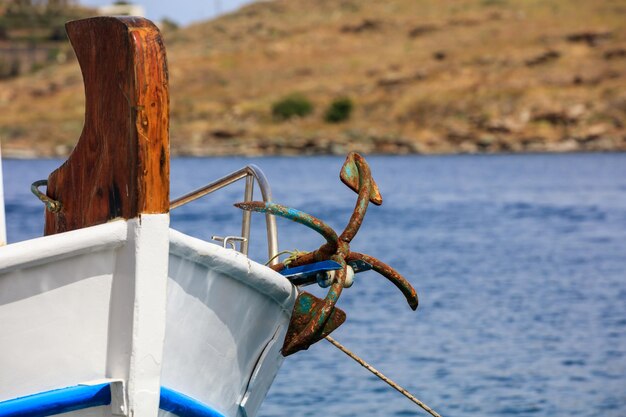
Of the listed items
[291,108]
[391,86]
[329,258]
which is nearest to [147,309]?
[329,258]

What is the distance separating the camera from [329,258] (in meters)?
5.67

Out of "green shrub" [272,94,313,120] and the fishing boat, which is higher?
the fishing boat

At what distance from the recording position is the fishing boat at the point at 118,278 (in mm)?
4699

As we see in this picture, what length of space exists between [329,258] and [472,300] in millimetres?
14008

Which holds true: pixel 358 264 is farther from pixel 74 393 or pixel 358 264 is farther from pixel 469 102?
pixel 469 102

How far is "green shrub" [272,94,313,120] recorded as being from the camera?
8200 centimetres

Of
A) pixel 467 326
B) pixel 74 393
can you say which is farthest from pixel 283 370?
pixel 74 393

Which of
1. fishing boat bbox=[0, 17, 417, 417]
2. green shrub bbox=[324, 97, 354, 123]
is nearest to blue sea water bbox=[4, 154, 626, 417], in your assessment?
fishing boat bbox=[0, 17, 417, 417]

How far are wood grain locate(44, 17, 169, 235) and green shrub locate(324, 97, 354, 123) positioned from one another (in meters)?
76.1

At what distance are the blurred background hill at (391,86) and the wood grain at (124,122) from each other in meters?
70.9

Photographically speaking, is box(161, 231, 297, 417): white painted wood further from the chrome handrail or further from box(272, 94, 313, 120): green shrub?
box(272, 94, 313, 120): green shrub

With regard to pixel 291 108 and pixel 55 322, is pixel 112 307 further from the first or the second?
pixel 291 108

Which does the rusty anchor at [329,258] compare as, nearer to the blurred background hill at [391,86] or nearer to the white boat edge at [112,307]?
the white boat edge at [112,307]

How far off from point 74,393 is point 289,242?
24101mm
